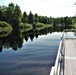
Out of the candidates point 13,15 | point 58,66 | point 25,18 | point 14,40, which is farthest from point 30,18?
point 58,66

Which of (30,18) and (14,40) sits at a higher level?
(30,18)

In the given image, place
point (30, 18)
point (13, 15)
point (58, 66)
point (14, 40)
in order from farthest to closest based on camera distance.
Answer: point (30, 18) < point (13, 15) < point (14, 40) < point (58, 66)

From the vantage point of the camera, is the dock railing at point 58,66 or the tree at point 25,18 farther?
the tree at point 25,18

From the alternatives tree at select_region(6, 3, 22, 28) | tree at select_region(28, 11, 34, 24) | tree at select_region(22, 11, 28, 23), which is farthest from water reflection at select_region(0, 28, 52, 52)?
tree at select_region(28, 11, 34, 24)

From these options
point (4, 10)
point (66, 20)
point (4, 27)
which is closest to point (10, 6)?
point (4, 10)

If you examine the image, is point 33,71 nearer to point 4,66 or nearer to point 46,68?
point 46,68

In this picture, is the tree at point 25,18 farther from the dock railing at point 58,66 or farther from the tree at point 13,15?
the dock railing at point 58,66

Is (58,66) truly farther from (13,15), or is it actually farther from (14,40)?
(13,15)

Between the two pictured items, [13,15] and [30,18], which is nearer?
[13,15]

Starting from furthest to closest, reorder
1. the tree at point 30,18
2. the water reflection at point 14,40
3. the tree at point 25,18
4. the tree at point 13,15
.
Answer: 1. the tree at point 30,18
2. the tree at point 25,18
3. the tree at point 13,15
4. the water reflection at point 14,40

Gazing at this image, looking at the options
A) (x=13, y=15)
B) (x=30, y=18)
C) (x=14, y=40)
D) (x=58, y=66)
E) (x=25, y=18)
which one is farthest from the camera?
(x=30, y=18)

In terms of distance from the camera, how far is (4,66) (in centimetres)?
1731

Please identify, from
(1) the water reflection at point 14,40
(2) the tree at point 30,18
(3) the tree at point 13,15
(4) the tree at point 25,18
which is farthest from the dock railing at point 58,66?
(2) the tree at point 30,18

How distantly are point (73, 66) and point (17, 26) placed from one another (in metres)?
92.8
